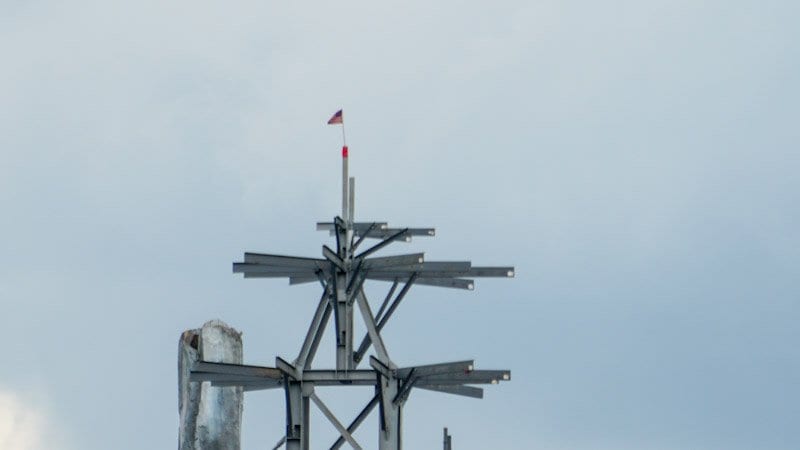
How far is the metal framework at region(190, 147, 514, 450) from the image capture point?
47844mm

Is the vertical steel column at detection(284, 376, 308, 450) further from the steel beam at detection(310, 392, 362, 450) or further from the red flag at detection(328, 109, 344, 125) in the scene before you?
the red flag at detection(328, 109, 344, 125)

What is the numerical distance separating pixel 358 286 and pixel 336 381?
2005 mm

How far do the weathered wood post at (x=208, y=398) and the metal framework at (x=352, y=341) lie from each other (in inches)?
24.6

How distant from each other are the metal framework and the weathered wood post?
626 millimetres

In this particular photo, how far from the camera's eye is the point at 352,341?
49.5 m

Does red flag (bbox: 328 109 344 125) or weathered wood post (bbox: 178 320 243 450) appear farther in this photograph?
red flag (bbox: 328 109 344 125)

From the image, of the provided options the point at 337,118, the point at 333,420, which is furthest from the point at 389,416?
the point at 337,118

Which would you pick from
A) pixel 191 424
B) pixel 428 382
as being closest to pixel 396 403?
pixel 428 382

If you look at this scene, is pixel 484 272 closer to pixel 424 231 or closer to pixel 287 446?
pixel 424 231

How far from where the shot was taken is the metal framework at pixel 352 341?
47844 millimetres

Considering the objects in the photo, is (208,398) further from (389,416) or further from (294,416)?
(389,416)

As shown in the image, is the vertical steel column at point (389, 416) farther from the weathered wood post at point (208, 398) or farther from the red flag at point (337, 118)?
the red flag at point (337, 118)

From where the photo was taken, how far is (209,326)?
4906cm

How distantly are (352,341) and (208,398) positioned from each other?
2933 millimetres
